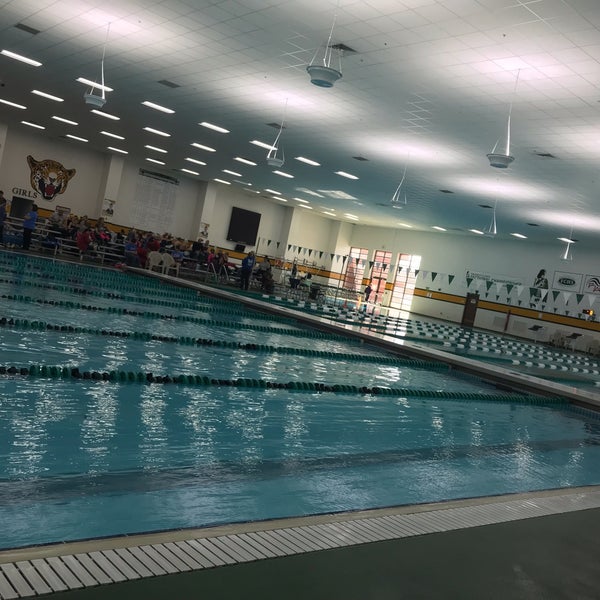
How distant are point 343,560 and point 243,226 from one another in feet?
91.9

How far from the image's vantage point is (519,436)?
598 centimetres

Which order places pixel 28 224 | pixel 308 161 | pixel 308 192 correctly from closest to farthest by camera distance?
pixel 308 161
pixel 28 224
pixel 308 192

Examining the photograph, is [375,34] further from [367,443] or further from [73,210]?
[73,210]

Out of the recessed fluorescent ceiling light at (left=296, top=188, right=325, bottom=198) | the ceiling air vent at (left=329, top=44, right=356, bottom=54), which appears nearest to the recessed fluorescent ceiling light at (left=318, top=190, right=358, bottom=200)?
the recessed fluorescent ceiling light at (left=296, top=188, right=325, bottom=198)

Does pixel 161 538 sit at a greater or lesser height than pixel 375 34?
lesser

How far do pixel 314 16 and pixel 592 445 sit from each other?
567cm

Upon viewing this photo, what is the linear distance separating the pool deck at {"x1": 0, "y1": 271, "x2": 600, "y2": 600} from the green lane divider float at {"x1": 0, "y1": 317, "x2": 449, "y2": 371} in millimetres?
4999

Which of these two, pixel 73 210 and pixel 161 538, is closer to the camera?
pixel 161 538

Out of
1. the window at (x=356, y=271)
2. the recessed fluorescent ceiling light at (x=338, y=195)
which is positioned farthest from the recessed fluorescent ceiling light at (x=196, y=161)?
the window at (x=356, y=271)

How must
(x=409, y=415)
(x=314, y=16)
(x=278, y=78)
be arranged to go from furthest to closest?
(x=278, y=78)
(x=314, y=16)
(x=409, y=415)

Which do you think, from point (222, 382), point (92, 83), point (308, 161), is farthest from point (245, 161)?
point (222, 382)

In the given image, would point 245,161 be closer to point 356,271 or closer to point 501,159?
point 501,159

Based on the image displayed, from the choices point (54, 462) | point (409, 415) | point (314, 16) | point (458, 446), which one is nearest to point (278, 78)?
point (314, 16)

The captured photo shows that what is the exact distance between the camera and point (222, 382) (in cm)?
575
